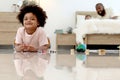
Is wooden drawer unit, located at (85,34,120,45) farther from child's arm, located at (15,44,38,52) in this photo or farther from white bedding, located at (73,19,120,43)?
child's arm, located at (15,44,38,52)

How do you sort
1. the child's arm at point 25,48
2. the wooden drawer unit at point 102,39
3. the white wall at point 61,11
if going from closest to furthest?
the child's arm at point 25,48
the wooden drawer unit at point 102,39
the white wall at point 61,11

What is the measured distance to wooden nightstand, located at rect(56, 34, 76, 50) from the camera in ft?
19.6

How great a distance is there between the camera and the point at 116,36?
4789mm

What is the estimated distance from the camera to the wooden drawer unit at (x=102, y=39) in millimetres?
4730

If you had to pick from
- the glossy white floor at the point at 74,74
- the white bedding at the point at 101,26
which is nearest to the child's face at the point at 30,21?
the glossy white floor at the point at 74,74

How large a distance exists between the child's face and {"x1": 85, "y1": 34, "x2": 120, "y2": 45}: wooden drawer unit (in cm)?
235

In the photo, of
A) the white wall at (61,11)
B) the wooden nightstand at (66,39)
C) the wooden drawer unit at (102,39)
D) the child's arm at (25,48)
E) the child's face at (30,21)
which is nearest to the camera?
the child's arm at (25,48)

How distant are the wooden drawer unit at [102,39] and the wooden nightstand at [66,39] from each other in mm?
1253

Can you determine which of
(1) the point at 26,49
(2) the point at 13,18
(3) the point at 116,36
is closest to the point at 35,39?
A: (1) the point at 26,49

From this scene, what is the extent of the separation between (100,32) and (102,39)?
16 centimetres

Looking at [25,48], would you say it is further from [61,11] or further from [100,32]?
[61,11]

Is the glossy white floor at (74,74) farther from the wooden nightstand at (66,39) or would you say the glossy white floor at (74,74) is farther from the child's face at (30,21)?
the wooden nightstand at (66,39)

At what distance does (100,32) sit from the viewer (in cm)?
464

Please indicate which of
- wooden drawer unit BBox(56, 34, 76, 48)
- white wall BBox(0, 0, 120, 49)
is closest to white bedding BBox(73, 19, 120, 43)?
wooden drawer unit BBox(56, 34, 76, 48)
